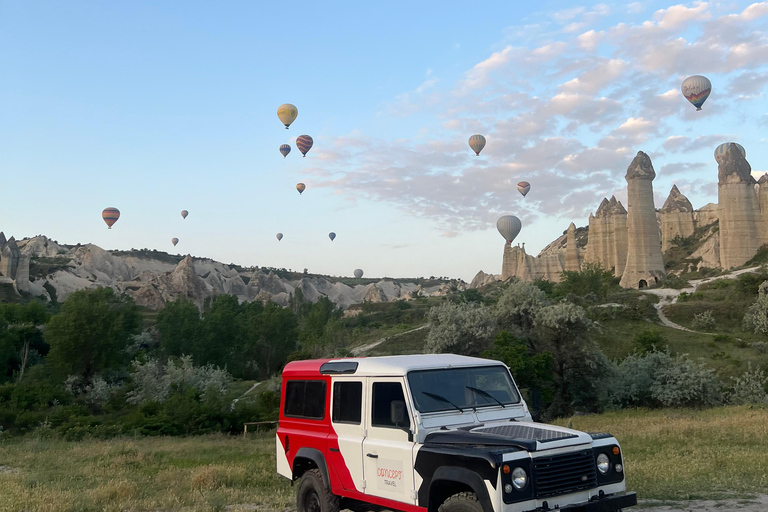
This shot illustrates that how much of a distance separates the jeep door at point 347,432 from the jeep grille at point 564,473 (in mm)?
2674

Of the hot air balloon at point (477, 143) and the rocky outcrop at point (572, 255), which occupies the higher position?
the hot air balloon at point (477, 143)

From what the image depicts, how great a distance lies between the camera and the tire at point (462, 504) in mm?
6242

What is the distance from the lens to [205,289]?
13025cm

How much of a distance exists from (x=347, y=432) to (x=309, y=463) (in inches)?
61.1

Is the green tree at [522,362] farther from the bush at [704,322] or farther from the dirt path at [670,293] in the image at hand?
the dirt path at [670,293]

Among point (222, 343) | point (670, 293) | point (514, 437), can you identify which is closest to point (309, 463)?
point (514, 437)

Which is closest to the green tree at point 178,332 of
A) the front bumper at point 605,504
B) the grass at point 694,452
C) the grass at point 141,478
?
the grass at point 141,478

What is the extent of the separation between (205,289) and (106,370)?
8026 cm

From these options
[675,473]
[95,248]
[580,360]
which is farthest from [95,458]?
[95,248]

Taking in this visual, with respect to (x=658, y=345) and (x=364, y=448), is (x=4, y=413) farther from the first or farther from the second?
(x=658, y=345)

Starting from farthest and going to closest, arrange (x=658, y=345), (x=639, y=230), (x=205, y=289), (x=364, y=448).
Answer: (x=205, y=289) < (x=639, y=230) < (x=658, y=345) < (x=364, y=448)

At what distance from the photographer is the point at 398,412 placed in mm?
7488

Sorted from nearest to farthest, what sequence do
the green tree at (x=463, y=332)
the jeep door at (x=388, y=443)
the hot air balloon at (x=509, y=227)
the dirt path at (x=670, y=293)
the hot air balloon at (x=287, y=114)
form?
the jeep door at (x=388, y=443)
the green tree at (x=463, y=332)
the dirt path at (x=670, y=293)
the hot air balloon at (x=287, y=114)
the hot air balloon at (x=509, y=227)

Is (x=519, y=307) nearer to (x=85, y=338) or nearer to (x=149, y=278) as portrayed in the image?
(x=85, y=338)
